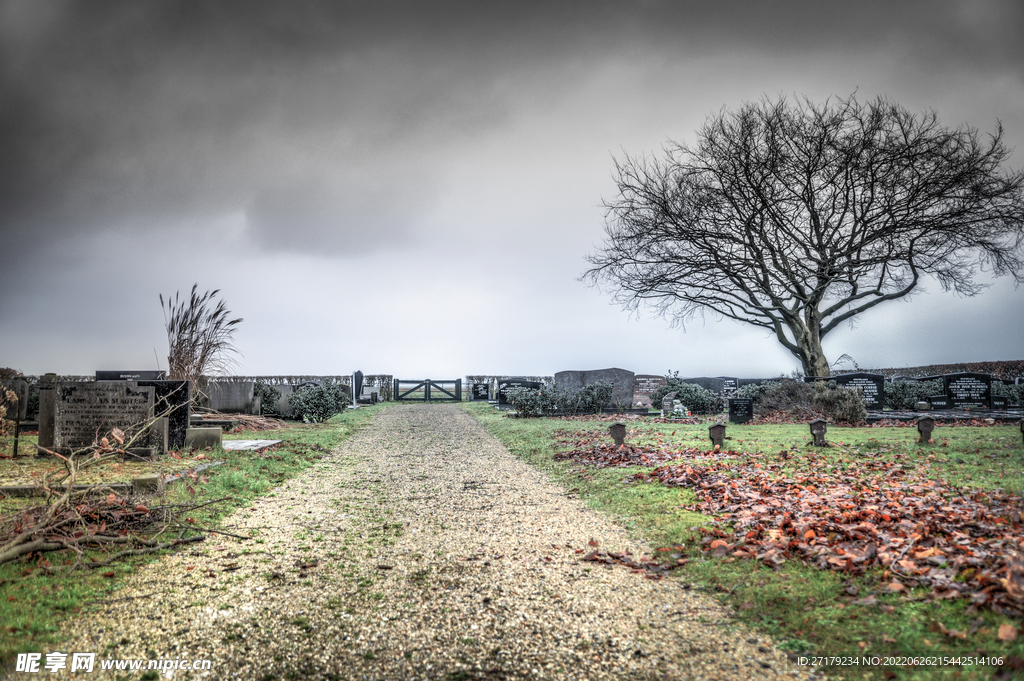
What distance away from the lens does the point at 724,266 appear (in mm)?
22375

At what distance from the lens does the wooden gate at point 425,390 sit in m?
37.9

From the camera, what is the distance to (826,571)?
4.27 metres

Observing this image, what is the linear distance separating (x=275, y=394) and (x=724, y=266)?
18.4 meters

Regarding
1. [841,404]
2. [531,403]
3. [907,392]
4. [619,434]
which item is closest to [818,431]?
→ [619,434]

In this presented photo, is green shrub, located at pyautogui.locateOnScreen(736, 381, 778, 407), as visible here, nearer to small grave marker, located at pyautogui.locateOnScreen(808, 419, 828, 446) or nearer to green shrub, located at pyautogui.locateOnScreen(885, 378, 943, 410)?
green shrub, located at pyautogui.locateOnScreen(885, 378, 943, 410)

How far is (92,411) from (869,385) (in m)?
23.7

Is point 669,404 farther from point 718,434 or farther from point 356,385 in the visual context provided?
point 356,385

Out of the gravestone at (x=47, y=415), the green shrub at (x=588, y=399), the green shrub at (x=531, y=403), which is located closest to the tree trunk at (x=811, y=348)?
the green shrub at (x=588, y=399)

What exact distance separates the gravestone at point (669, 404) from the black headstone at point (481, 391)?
1674 cm

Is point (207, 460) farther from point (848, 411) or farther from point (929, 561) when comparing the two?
point (848, 411)

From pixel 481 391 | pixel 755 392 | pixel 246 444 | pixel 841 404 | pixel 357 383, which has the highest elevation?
pixel 357 383

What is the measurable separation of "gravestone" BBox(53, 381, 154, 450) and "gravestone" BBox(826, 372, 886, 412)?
2161 cm

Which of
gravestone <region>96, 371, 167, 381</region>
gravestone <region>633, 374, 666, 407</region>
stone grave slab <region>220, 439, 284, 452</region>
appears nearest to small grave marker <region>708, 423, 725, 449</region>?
stone grave slab <region>220, 439, 284, 452</region>

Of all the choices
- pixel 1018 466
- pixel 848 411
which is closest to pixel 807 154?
pixel 848 411
